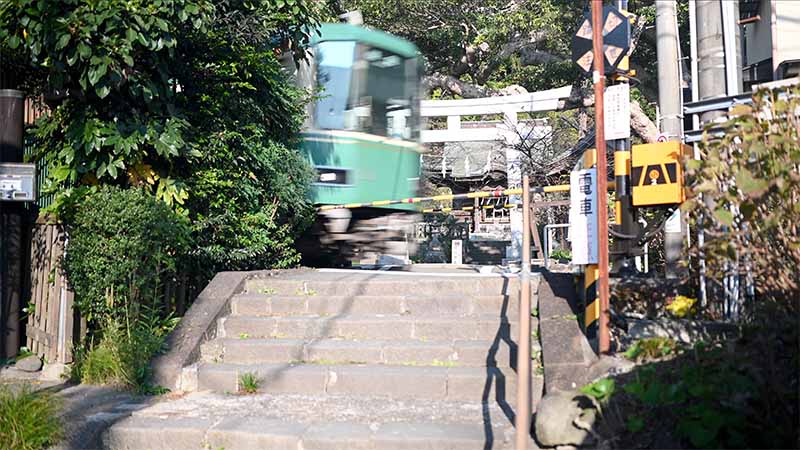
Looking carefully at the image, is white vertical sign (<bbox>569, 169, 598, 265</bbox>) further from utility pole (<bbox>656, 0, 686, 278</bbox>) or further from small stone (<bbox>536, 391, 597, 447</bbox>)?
utility pole (<bbox>656, 0, 686, 278</bbox>)

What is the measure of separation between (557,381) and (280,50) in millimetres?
5667

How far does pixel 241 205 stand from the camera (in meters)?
8.05

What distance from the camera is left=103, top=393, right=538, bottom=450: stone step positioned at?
477cm

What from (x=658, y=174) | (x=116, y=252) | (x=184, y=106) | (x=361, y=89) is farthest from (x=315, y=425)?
(x=361, y=89)

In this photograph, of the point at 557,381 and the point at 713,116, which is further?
the point at 713,116

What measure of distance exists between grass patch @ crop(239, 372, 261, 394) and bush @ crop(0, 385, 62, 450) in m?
1.41

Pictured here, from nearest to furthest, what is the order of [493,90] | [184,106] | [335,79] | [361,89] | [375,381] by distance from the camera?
[375,381]
[184,106]
[335,79]
[361,89]
[493,90]

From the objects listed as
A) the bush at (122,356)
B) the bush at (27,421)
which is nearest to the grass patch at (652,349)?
the bush at (122,356)

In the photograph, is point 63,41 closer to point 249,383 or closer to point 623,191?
point 249,383

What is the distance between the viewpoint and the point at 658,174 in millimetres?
5516

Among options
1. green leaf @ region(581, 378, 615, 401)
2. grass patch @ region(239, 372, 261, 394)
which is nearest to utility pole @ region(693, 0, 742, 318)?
green leaf @ region(581, 378, 615, 401)

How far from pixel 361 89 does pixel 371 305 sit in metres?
4.93

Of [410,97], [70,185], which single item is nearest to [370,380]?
[70,185]

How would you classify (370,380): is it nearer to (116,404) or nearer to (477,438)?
(477,438)
